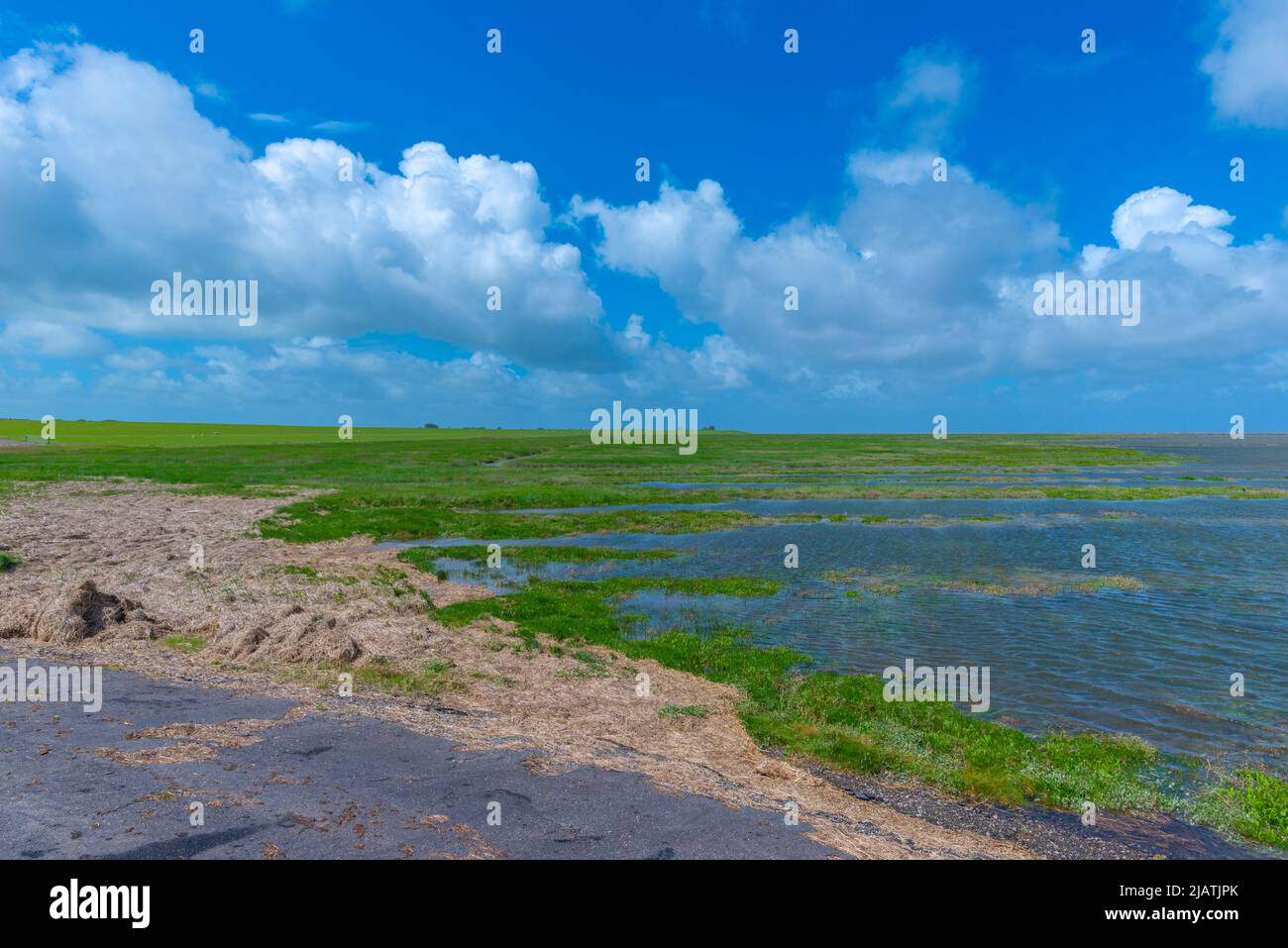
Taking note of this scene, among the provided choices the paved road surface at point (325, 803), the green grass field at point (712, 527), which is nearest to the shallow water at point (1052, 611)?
the green grass field at point (712, 527)

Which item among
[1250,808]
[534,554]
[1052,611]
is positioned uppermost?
[534,554]

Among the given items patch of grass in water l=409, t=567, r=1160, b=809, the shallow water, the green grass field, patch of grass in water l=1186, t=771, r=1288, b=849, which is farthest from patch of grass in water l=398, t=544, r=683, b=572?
patch of grass in water l=1186, t=771, r=1288, b=849

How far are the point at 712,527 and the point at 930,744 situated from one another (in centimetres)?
3476

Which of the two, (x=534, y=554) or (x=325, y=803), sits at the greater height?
(x=534, y=554)

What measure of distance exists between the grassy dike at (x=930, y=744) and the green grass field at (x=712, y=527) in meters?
0.04

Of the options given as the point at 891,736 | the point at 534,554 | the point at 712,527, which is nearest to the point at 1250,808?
the point at 891,736

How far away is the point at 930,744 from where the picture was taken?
16.0m

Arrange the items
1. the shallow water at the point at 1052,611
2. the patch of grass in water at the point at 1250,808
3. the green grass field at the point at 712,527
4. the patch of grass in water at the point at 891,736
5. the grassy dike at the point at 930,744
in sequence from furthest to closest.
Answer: the shallow water at the point at 1052,611 → the green grass field at the point at 712,527 → the patch of grass in water at the point at 891,736 → the grassy dike at the point at 930,744 → the patch of grass in water at the point at 1250,808

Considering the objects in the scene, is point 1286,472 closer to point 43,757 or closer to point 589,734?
point 589,734

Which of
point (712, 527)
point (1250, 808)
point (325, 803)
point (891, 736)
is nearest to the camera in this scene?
point (325, 803)

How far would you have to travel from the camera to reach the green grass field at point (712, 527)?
14250 millimetres

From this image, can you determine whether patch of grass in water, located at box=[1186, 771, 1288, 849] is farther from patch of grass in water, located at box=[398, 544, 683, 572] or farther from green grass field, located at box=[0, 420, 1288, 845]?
patch of grass in water, located at box=[398, 544, 683, 572]

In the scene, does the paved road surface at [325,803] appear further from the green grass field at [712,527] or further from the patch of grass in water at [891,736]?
the green grass field at [712,527]

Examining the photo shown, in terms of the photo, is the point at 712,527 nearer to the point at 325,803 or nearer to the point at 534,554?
the point at 534,554
